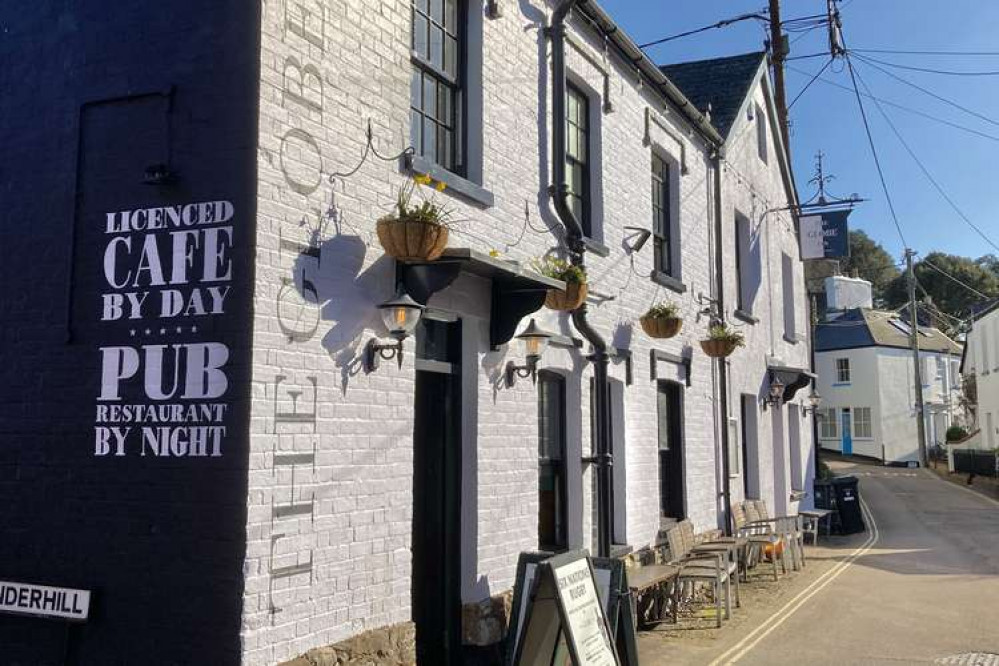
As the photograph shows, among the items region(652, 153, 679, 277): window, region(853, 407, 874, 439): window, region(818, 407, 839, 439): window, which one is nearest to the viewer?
region(652, 153, 679, 277): window

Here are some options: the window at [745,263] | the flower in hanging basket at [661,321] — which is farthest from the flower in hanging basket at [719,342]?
the window at [745,263]

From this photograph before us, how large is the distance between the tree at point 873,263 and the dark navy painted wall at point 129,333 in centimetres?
6260

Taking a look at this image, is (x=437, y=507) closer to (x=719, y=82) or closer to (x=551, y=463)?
(x=551, y=463)

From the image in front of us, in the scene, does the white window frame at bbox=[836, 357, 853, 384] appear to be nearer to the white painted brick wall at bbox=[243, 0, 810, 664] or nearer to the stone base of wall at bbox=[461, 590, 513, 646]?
the white painted brick wall at bbox=[243, 0, 810, 664]

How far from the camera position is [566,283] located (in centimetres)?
823

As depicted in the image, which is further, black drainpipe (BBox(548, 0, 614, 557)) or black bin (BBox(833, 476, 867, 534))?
black bin (BBox(833, 476, 867, 534))

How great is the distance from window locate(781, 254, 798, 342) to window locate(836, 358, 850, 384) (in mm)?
29100

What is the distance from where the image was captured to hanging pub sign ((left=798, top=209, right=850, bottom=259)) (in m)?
19.6

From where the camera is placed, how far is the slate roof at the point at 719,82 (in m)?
15.9

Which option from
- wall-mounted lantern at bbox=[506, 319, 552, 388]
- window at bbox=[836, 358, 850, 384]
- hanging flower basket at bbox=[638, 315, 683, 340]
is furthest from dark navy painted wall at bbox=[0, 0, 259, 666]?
window at bbox=[836, 358, 850, 384]

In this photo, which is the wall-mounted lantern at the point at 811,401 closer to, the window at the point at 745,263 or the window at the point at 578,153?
the window at the point at 745,263

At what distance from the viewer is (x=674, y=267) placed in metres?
12.6

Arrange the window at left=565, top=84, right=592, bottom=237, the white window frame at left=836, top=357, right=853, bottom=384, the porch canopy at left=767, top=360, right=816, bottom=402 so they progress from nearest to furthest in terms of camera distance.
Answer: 1. the window at left=565, top=84, right=592, bottom=237
2. the porch canopy at left=767, top=360, right=816, bottom=402
3. the white window frame at left=836, top=357, right=853, bottom=384

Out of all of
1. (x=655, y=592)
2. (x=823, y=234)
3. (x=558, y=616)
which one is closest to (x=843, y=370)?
(x=823, y=234)
